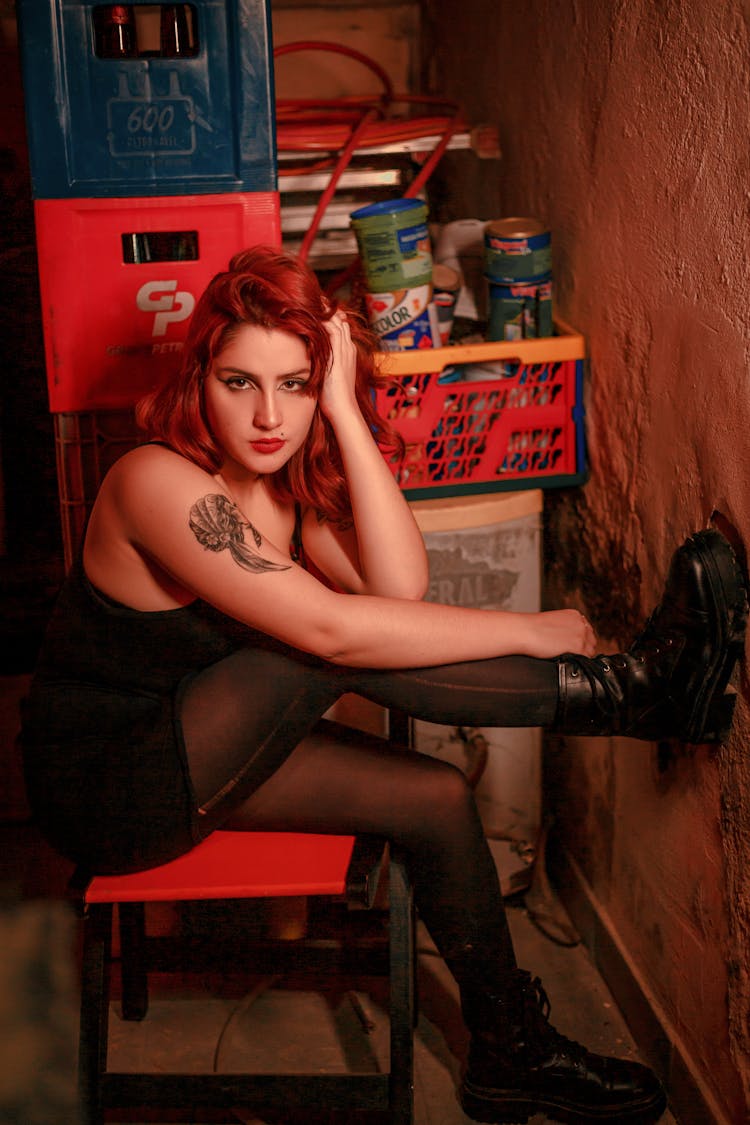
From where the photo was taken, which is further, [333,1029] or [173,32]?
[333,1029]

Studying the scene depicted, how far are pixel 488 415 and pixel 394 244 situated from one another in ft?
1.20

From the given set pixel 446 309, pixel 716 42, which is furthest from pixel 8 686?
pixel 716 42

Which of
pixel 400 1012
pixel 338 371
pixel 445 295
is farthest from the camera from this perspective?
pixel 445 295

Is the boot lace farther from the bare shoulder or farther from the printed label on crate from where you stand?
the printed label on crate

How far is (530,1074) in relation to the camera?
72.4 inches

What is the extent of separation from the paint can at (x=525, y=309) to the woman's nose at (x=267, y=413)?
0.77m

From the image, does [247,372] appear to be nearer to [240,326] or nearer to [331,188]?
[240,326]

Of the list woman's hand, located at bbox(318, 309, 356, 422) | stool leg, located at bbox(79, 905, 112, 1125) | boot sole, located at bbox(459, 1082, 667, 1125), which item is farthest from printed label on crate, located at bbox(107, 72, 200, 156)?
boot sole, located at bbox(459, 1082, 667, 1125)

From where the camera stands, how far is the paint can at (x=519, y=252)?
223cm

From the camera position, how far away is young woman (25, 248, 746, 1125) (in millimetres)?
1658

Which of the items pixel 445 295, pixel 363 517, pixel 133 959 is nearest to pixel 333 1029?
pixel 133 959

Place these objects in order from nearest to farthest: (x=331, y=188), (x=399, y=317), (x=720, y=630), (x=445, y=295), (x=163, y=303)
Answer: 1. (x=720, y=630)
2. (x=163, y=303)
3. (x=399, y=317)
4. (x=445, y=295)
5. (x=331, y=188)

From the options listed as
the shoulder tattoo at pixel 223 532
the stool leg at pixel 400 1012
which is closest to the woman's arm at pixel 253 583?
the shoulder tattoo at pixel 223 532

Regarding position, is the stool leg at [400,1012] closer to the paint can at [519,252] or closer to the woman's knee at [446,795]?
the woman's knee at [446,795]
